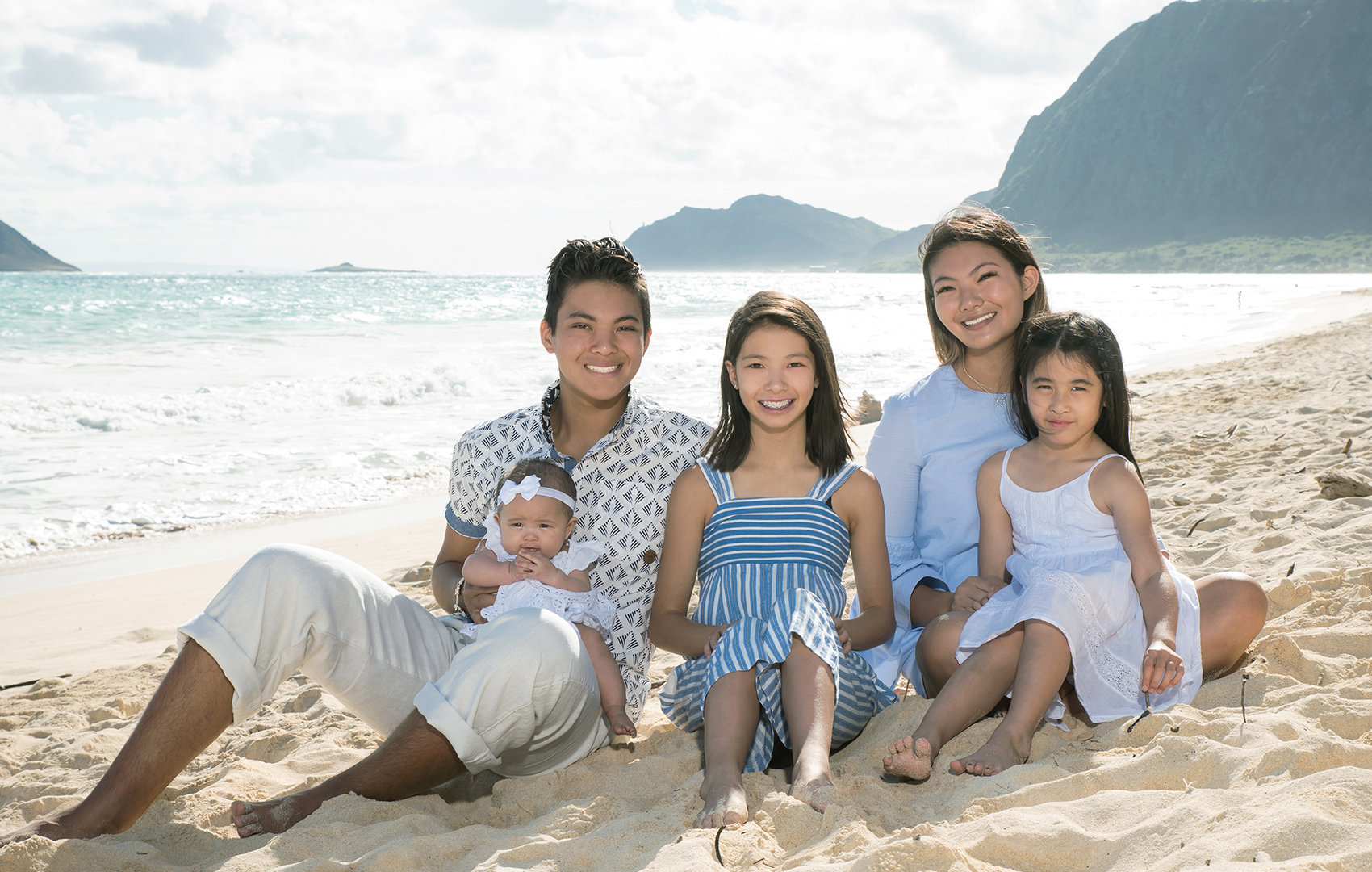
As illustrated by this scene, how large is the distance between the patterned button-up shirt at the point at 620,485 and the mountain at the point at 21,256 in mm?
95855

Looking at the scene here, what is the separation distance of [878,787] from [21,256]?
339ft

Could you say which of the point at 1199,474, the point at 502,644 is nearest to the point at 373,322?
the point at 1199,474

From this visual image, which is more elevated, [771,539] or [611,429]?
[611,429]

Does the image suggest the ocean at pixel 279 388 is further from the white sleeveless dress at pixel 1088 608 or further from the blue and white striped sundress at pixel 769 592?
the white sleeveless dress at pixel 1088 608

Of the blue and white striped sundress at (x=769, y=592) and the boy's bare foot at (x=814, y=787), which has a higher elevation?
the blue and white striped sundress at (x=769, y=592)

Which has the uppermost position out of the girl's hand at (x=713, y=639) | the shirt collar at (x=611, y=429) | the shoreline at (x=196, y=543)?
the shirt collar at (x=611, y=429)

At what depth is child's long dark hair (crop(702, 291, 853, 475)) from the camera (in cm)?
298

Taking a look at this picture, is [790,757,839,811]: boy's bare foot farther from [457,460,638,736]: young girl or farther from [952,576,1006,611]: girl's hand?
[952,576,1006,611]: girl's hand

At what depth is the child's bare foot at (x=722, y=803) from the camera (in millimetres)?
2088

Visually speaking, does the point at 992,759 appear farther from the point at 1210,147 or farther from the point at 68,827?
the point at 1210,147

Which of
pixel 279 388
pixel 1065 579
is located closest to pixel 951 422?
pixel 1065 579

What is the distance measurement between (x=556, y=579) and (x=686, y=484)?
19.1 inches

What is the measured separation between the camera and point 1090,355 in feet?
9.46

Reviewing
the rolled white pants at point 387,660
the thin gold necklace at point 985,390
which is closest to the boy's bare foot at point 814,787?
the rolled white pants at point 387,660
